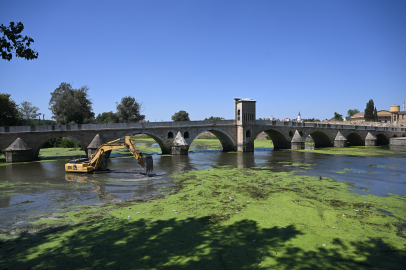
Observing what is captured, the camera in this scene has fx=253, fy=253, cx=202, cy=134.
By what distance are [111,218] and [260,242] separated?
6.52m

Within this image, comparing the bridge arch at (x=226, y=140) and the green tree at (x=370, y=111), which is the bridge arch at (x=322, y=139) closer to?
the bridge arch at (x=226, y=140)

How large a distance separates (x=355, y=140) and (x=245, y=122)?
36439mm

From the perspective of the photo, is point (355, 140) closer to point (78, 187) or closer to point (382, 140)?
point (382, 140)

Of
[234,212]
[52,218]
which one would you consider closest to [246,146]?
[234,212]

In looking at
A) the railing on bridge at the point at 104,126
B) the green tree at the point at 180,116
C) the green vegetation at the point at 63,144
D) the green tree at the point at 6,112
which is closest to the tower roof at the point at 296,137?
the railing on bridge at the point at 104,126

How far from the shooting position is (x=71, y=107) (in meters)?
54.4

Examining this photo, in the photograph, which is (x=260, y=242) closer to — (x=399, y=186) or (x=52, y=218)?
(x=52, y=218)

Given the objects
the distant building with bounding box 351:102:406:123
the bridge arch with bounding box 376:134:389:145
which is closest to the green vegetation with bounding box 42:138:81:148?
the bridge arch with bounding box 376:134:389:145

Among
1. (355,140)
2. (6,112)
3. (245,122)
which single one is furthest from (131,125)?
(355,140)

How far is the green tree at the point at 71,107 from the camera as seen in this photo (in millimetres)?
54125

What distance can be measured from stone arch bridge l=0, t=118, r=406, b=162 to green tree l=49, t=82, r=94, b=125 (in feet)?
62.3

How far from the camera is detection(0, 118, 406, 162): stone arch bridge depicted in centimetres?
3278

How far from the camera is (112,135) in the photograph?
122 feet

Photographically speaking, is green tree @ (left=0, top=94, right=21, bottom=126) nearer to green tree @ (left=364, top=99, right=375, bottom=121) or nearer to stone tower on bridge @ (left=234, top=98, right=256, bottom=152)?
stone tower on bridge @ (left=234, top=98, right=256, bottom=152)
